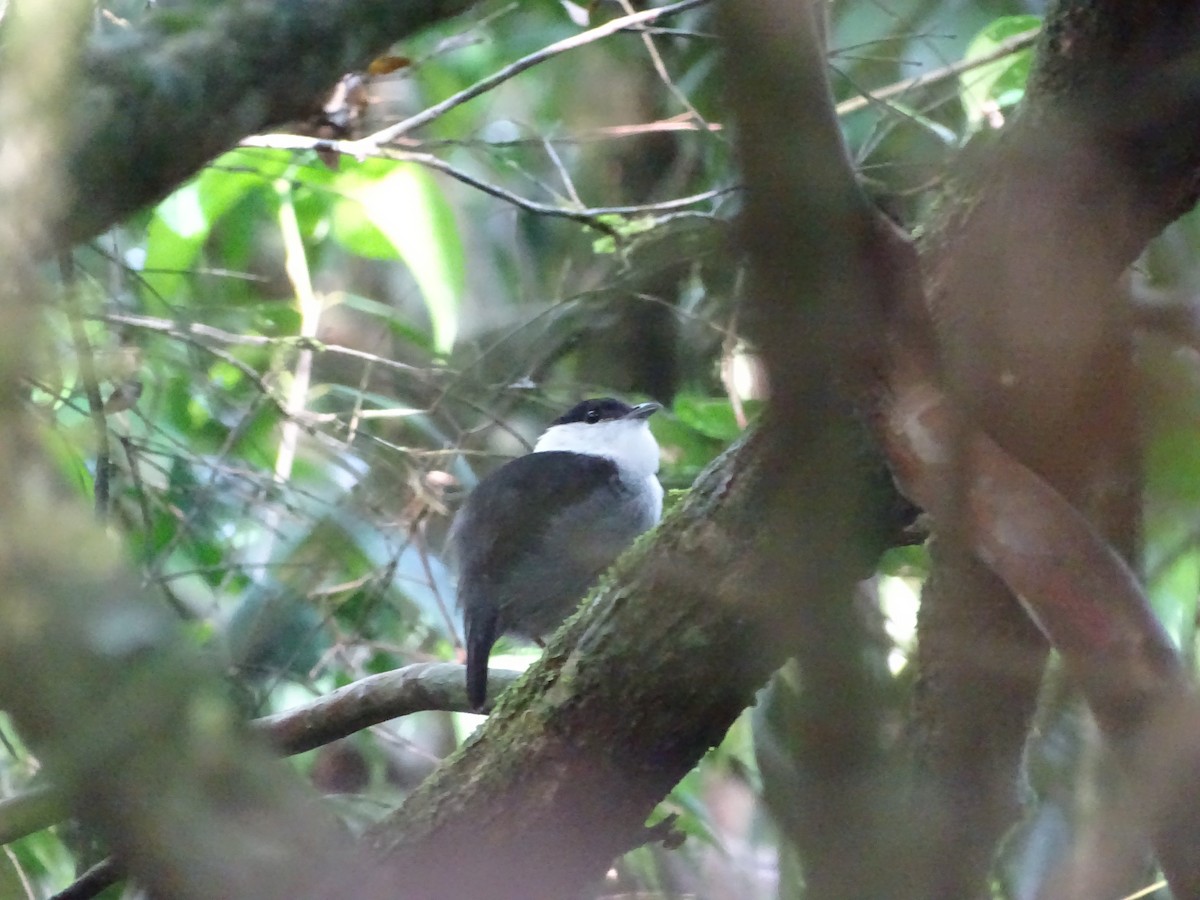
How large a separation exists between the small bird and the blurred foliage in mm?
103

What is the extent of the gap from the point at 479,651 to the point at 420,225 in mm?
881

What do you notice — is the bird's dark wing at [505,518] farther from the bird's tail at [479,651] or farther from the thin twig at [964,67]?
the thin twig at [964,67]

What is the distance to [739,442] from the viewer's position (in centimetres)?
134

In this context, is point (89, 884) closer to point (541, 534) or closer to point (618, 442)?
point (541, 534)

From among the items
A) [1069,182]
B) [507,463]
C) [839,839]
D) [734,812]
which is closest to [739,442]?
[1069,182]

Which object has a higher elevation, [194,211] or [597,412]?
[194,211]

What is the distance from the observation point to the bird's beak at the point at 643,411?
2.68m

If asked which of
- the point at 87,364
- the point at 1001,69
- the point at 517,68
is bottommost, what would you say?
the point at 1001,69

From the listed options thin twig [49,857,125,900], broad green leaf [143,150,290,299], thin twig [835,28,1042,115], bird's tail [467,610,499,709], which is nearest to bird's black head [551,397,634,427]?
bird's tail [467,610,499,709]

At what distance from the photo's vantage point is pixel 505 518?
7.94ft

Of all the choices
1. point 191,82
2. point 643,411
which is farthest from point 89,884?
point 643,411

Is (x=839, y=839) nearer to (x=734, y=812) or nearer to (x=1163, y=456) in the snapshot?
(x=1163, y=456)

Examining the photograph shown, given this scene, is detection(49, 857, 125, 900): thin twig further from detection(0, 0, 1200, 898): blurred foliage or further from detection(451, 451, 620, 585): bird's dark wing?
detection(451, 451, 620, 585): bird's dark wing

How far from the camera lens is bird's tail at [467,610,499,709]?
1787mm
